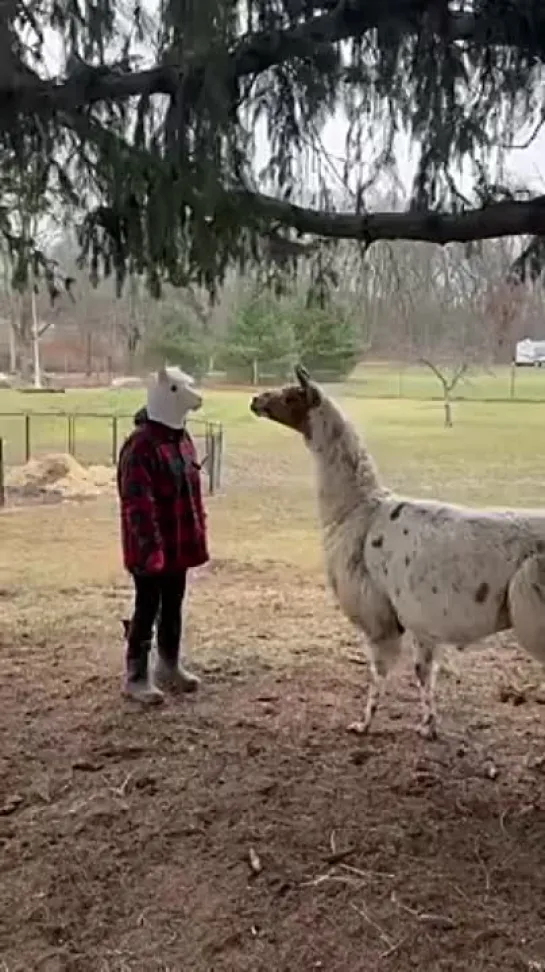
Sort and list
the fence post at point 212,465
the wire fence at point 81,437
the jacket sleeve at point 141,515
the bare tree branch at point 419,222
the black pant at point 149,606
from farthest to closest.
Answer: the fence post at point 212,465 < the wire fence at point 81,437 < the black pant at point 149,606 < the jacket sleeve at point 141,515 < the bare tree branch at point 419,222

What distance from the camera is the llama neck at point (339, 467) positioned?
9.53 feet

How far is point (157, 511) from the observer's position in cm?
304

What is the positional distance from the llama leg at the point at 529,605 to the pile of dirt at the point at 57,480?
4417mm

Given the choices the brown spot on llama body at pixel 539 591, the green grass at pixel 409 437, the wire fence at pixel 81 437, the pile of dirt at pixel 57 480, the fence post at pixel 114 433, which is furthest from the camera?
the pile of dirt at pixel 57 480

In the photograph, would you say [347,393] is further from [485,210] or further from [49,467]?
[49,467]

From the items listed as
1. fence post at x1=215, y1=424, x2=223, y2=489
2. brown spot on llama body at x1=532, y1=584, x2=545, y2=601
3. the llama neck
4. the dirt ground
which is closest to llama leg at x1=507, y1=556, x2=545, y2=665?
brown spot on llama body at x1=532, y1=584, x2=545, y2=601

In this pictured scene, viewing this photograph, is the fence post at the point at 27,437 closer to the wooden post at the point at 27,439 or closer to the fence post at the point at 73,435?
the wooden post at the point at 27,439

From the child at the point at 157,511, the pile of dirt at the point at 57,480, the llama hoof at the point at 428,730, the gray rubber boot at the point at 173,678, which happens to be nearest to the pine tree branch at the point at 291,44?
the child at the point at 157,511

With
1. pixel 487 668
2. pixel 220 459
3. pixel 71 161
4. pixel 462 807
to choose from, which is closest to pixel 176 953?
pixel 462 807

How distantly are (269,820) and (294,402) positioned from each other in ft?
3.88

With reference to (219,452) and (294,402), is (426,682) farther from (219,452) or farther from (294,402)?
(219,452)

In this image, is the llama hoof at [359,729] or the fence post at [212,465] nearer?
the llama hoof at [359,729]

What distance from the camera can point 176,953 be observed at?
1.80m

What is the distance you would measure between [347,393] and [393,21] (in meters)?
1.95
